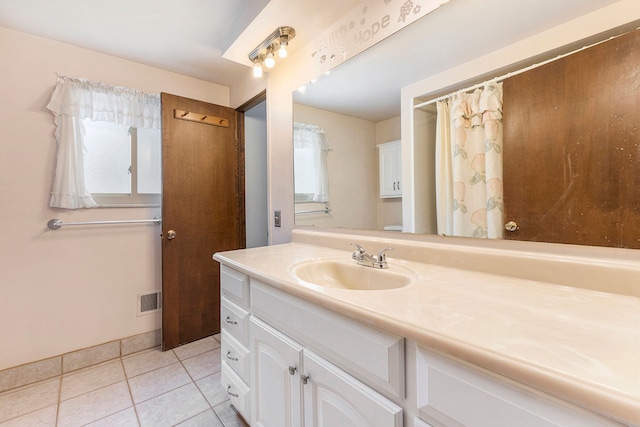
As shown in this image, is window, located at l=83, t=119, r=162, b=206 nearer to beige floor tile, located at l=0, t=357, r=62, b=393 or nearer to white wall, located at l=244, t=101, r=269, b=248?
white wall, located at l=244, t=101, r=269, b=248

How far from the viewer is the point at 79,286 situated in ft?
6.17

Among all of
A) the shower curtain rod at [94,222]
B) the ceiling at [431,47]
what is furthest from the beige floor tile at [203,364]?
the ceiling at [431,47]

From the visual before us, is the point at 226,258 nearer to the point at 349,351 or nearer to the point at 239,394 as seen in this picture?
the point at 239,394

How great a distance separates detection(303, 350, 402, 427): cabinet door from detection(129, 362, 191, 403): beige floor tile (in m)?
1.25

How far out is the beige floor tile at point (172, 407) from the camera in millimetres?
1396

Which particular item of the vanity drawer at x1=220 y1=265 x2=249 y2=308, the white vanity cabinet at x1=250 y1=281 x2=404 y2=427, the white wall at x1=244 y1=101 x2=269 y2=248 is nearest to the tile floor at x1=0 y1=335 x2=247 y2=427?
the white vanity cabinet at x1=250 y1=281 x2=404 y2=427

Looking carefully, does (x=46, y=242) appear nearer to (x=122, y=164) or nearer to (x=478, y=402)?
(x=122, y=164)

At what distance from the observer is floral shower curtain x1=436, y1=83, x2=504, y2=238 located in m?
0.96

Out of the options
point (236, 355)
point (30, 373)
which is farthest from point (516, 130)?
point (30, 373)

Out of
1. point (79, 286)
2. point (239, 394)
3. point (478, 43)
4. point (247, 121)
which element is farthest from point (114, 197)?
point (478, 43)

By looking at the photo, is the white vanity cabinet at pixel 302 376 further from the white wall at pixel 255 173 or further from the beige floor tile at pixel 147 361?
the white wall at pixel 255 173

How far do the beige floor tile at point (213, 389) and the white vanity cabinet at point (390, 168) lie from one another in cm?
142

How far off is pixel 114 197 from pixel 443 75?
2264 millimetres

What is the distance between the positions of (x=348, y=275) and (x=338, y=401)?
50 centimetres
